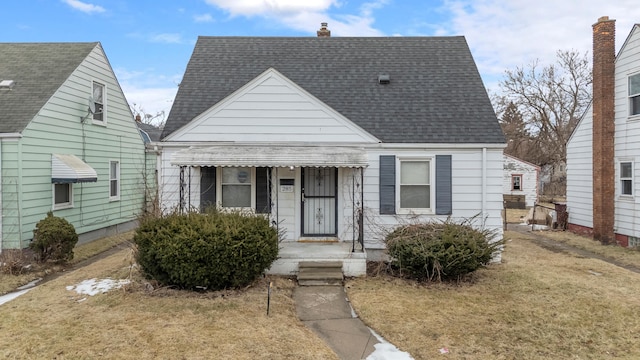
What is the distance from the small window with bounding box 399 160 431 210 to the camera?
972 centimetres

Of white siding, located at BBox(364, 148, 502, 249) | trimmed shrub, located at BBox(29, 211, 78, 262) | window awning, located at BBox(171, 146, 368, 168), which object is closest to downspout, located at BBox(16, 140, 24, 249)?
trimmed shrub, located at BBox(29, 211, 78, 262)

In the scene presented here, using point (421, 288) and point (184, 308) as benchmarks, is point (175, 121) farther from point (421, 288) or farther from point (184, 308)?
point (421, 288)

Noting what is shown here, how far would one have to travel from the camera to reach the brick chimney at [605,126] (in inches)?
500

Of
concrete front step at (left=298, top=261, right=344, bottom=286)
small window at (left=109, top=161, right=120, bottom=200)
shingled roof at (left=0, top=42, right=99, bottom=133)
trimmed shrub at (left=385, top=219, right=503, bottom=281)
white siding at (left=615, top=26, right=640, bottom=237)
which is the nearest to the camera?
trimmed shrub at (left=385, top=219, right=503, bottom=281)

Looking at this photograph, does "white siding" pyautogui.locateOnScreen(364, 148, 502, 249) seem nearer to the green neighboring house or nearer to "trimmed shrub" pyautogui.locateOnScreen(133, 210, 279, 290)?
"trimmed shrub" pyautogui.locateOnScreen(133, 210, 279, 290)

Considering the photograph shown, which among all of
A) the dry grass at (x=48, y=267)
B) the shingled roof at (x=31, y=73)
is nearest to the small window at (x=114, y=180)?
the dry grass at (x=48, y=267)

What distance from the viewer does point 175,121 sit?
395 inches

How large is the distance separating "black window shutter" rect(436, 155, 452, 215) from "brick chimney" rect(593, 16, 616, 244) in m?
7.00

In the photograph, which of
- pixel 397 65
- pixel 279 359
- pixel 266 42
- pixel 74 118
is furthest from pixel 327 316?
pixel 74 118

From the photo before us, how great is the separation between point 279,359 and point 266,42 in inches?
414

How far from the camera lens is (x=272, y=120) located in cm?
970

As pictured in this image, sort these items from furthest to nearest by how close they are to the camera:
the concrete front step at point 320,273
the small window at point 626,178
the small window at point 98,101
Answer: the small window at point 98,101, the small window at point 626,178, the concrete front step at point 320,273

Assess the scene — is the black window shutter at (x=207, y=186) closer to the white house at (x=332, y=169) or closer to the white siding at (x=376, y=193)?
the white house at (x=332, y=169)

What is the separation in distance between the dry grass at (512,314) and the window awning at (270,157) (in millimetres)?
2715
